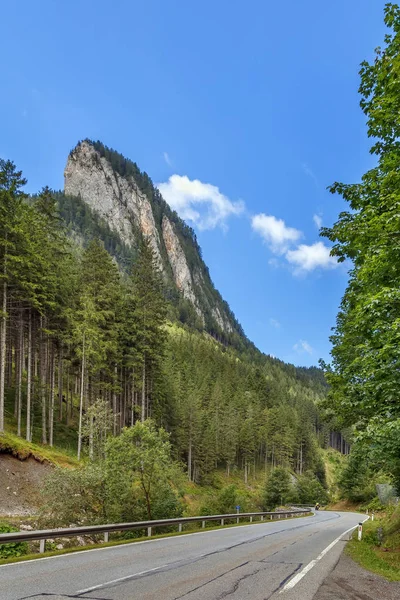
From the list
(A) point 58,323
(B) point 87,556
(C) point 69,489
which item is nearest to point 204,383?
(A) point 58,323

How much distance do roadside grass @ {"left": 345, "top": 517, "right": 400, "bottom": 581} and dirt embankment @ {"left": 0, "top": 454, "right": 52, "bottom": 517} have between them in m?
15.1

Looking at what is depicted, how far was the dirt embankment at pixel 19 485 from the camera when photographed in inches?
811

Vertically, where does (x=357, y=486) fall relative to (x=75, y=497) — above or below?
below

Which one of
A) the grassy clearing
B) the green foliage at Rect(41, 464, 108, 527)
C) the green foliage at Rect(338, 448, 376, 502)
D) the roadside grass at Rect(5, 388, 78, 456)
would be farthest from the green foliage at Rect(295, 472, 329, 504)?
the green foliage at Rect(41, 464, 108, 527)

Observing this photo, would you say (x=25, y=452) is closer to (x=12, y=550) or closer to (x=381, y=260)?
(x=12, y=550)

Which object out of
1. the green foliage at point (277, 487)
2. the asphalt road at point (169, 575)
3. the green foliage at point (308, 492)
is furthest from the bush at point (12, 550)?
the green foliage at point (308, 492)

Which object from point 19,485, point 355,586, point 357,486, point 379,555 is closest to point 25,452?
point 19,485

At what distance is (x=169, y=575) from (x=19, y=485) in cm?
1746

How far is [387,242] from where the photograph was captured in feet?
31.6

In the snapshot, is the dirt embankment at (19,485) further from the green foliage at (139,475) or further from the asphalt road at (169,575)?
the asphalt road at (169,575)

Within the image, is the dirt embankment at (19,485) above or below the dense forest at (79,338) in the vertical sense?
below

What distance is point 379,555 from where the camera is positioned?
13.1m

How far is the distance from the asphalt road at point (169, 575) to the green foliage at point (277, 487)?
44401 millimetres

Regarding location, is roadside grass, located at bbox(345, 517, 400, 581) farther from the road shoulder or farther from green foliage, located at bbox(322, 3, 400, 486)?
green foliage, located at bbox(322, 3, 400, 486)
